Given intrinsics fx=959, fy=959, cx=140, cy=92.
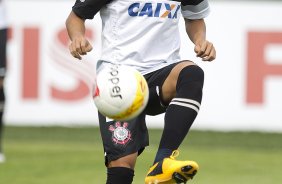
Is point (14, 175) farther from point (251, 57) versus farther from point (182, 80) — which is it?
point (251, 57)

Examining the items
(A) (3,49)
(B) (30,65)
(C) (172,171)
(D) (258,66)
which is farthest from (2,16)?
(C) (172,171)

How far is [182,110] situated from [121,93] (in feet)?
1.88

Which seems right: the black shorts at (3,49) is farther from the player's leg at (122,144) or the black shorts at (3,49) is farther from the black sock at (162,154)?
the black sock at (162,154)

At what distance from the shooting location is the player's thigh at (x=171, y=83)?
6750 mm

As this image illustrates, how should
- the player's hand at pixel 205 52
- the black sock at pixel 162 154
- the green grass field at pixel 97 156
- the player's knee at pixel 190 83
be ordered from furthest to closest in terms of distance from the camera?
the green grass field at pixel 97 156, the player's hand at pixel 205 52, the player's knee at pixel 190 83, the black sock at pixel 162 154

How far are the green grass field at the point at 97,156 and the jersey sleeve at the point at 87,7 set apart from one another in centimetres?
332

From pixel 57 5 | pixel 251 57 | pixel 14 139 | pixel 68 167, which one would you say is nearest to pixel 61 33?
pixel 57 5

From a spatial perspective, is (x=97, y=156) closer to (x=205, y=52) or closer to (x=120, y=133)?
(x=120, y=133)

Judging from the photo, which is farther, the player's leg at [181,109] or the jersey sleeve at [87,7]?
the jersey sleeve at [87,7]

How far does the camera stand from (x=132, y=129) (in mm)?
6969

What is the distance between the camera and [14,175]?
10.5 meters

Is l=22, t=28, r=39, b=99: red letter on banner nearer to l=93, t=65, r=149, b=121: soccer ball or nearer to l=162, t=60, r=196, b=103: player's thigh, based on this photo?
l=162, t=60, r=196, b=103: player's thigh

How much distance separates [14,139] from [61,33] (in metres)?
2.05

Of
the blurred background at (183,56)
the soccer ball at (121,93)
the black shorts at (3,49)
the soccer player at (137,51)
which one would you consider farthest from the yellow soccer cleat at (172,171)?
the blurred background at (183,56)
